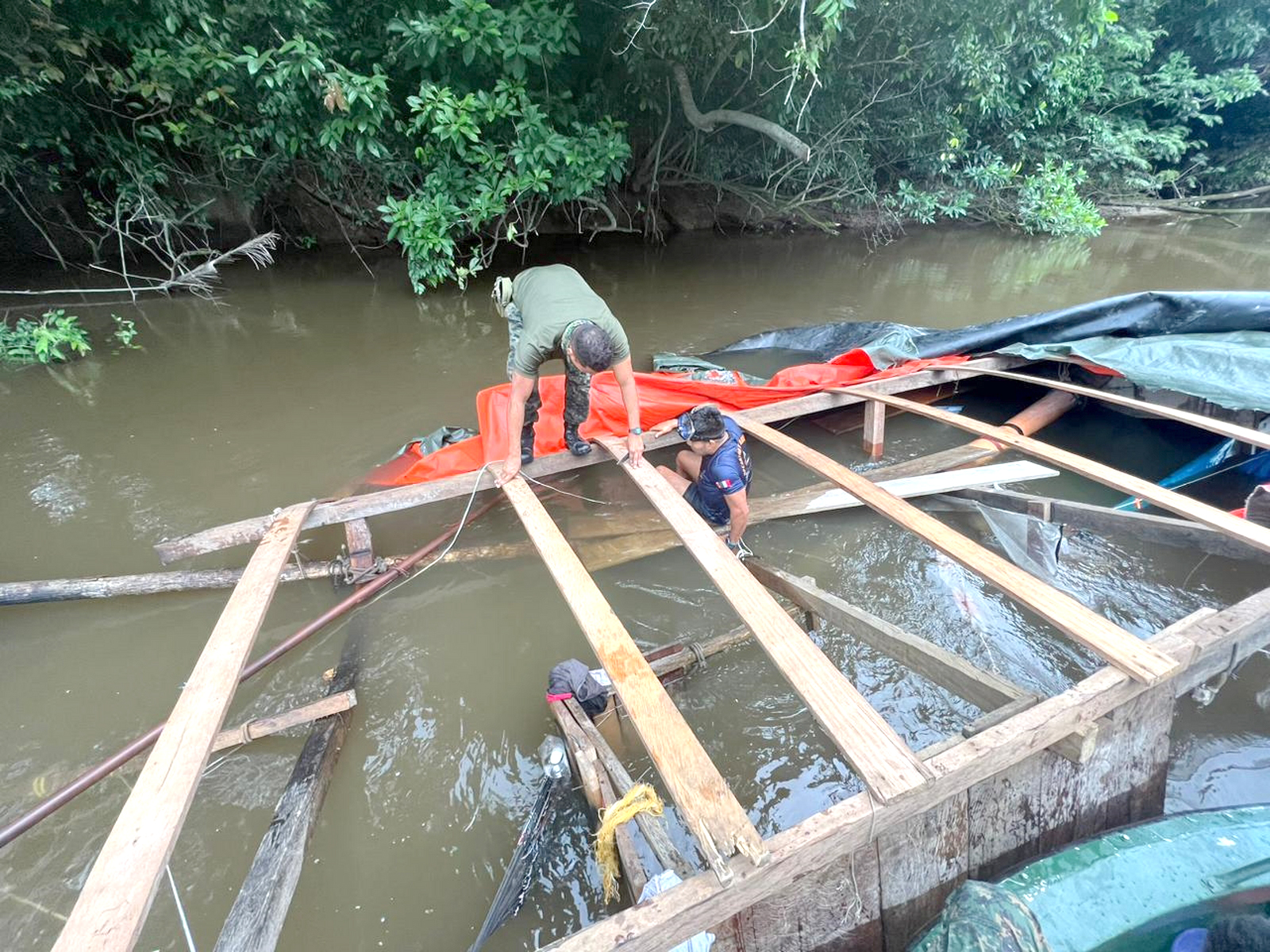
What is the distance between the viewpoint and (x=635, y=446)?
9.73ft

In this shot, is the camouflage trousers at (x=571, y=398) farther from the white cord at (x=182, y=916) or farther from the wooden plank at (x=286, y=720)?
the white cord at (x=182, y=916)

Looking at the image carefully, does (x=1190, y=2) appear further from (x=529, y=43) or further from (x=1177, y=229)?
(x=529, y=43)

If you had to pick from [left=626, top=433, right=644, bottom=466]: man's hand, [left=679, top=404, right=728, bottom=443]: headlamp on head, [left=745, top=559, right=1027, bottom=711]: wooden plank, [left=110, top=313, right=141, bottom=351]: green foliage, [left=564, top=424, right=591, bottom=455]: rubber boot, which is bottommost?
[left=745, top=559, right=1027, bottom=711]: wooden plank

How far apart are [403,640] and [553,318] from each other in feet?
5.67

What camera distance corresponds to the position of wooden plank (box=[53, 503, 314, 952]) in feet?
3.70

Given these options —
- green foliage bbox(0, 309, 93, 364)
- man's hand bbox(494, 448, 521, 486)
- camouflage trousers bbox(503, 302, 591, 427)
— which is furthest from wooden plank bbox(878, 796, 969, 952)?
green foliage bbox(0, 309, 93, 364)

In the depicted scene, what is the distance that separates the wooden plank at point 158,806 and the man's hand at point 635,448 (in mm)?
1596

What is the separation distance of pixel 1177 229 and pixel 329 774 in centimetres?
1765

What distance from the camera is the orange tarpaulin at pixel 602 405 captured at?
11.9 ft

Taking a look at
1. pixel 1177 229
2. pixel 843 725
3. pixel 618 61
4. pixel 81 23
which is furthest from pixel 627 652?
pixel 1177 229

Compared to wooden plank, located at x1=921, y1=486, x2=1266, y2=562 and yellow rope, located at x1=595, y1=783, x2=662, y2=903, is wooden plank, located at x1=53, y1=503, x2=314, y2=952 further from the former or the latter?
wooden plank, located at x1=921, y1=486, x2=1266, y2=562

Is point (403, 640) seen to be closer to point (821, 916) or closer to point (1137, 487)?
point (821, 916)

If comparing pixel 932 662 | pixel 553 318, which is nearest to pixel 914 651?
pixel 932 662

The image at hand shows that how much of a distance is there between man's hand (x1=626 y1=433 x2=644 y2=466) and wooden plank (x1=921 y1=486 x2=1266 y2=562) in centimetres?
181
